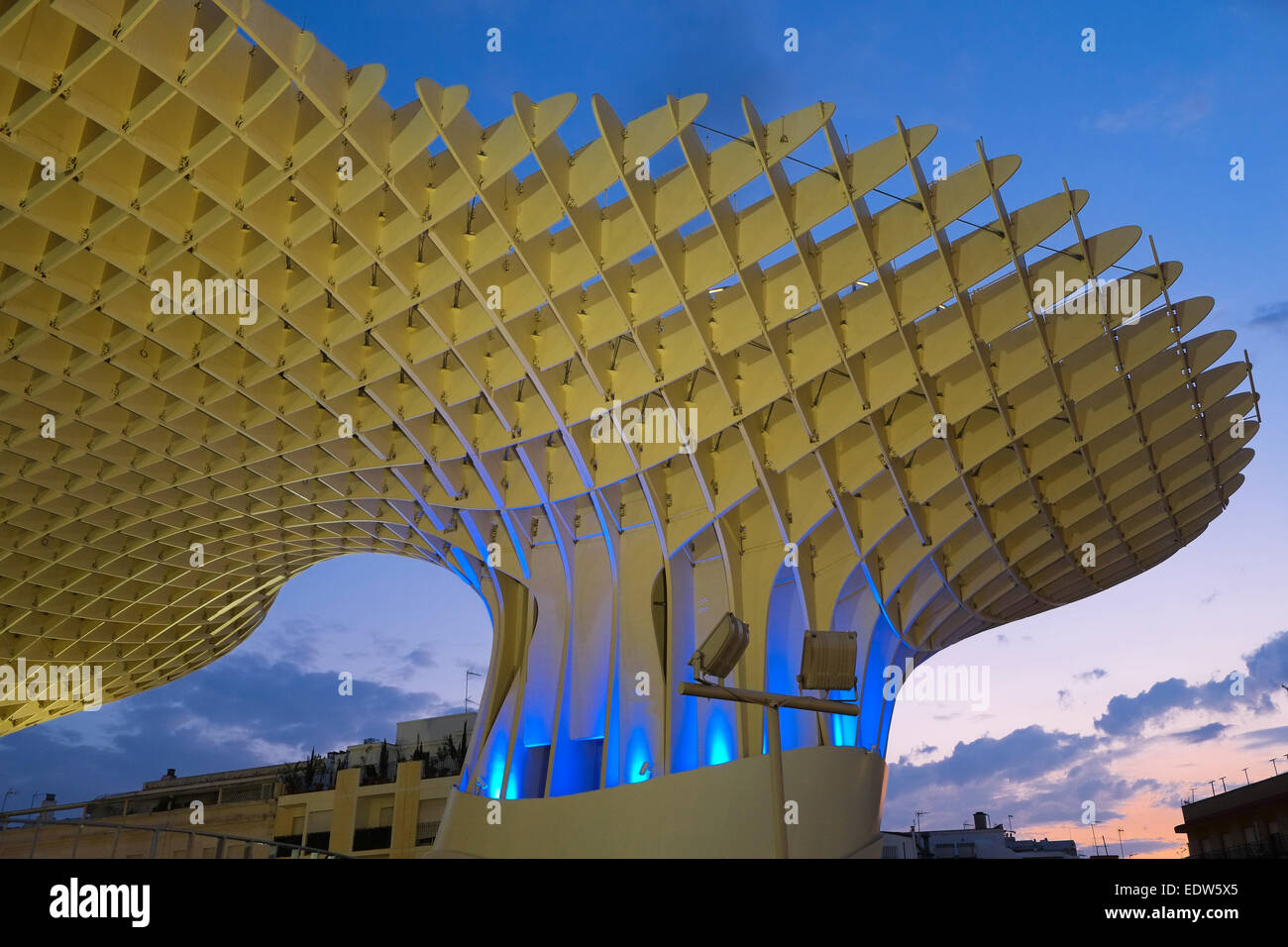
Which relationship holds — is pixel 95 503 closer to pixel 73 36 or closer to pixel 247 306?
pixel 247 306

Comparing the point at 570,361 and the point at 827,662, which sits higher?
the point at 570,361

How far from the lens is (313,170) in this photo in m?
21.2

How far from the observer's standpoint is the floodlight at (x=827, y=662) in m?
12.8

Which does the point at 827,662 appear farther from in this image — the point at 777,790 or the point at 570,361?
the point at 570,361

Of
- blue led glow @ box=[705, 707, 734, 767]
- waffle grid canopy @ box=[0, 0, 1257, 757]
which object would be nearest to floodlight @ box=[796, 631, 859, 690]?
waffle grid canopy @ box=[0, 0, 1257, 757]

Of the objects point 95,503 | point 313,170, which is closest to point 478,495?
point 313,170

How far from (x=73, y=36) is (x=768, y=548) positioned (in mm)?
20984

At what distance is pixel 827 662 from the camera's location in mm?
12859

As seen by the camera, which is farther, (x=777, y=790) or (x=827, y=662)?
(x=827, y=662)

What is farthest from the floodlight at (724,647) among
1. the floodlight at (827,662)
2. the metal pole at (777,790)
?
the floodlight at (827,662)

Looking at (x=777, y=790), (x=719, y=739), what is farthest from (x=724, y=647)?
(x=719, y=739)

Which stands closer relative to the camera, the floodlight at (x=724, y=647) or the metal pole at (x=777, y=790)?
the metal pole at (x=777, y=790)

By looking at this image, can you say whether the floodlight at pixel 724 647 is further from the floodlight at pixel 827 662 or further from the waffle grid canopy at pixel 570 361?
the waffle grid canopy at pixel 570 361

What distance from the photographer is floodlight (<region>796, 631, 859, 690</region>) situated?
12812mm
